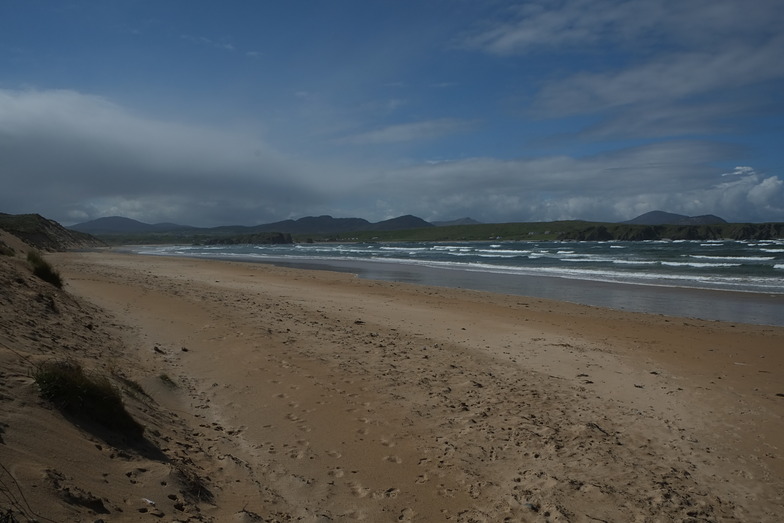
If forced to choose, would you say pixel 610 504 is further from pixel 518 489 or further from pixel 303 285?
pixel 303 285

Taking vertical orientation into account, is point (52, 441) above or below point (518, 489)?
above

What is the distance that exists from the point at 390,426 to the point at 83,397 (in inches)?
119

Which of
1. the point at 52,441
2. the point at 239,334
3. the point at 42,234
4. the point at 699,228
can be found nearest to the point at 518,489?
the point at 52,441

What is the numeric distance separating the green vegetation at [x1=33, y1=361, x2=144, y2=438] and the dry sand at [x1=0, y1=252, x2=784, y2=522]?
0.15 meters

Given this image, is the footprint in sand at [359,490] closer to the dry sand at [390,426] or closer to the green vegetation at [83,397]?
the dry sand at [390,426]

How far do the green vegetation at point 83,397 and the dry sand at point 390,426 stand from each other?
154mm

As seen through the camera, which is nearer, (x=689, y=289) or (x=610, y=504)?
(x=610, y=504)

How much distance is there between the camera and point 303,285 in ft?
70.9

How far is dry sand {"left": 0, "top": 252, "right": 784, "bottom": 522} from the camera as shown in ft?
11.5

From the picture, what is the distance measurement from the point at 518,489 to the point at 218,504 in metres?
2.51

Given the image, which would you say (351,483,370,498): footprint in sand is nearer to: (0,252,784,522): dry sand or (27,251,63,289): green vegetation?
(0,252,784,522): dry sand

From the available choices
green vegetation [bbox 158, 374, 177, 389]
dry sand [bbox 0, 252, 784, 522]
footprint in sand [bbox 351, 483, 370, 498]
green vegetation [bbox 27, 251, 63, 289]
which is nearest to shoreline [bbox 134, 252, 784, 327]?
dry sand [bbox 0, 252, 784, 522]

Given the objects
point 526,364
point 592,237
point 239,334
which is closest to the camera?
point 526,364

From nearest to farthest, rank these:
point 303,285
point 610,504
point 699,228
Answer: point 610,504 → point 303,285 → point 699,228
